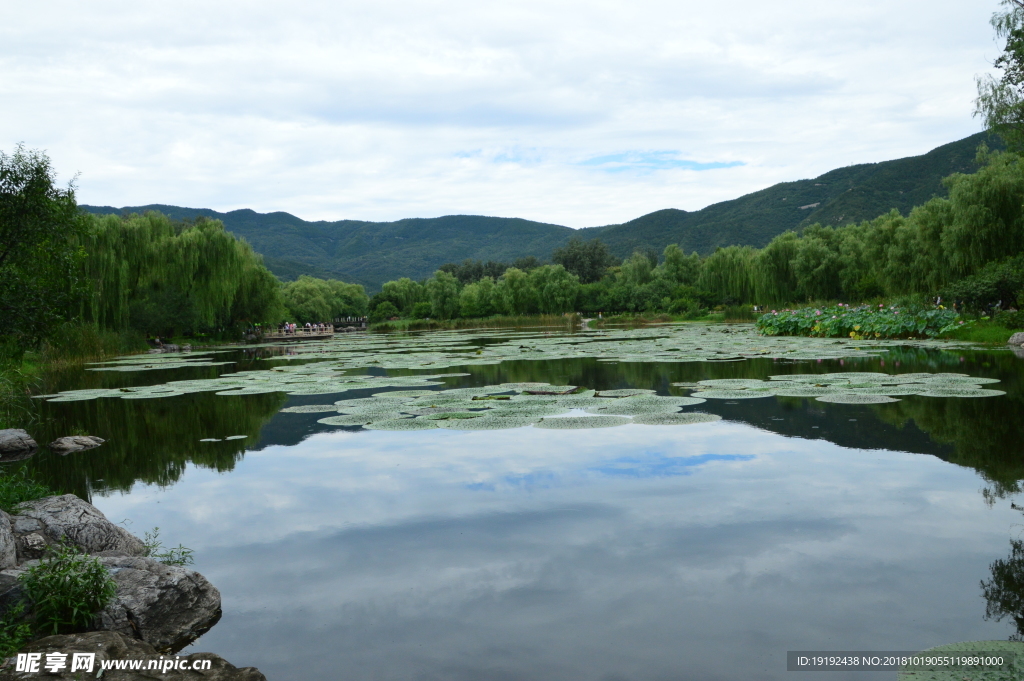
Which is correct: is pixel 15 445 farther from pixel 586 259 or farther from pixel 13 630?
pixel 586 259

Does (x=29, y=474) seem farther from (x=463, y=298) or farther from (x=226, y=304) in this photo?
(x=463, y=298)

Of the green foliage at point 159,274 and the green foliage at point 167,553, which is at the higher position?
the green foliage at point 159,274

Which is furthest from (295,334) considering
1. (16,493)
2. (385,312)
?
(16,493)

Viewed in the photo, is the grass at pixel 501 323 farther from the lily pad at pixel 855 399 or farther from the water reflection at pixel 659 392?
the lily pad at pixel 855 399

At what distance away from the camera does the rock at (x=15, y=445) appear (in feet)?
30.3

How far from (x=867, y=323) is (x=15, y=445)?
25607mm

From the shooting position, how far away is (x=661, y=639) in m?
3.61

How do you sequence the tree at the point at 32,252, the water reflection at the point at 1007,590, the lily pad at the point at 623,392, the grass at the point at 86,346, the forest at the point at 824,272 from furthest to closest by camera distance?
1. the forest at the point at 824,272
2. the grass at the point at 86,346
3. the lily pad at the point at 623,392
4. the tree at the point at 32,252
5. the water reflection at the point at 1007,590

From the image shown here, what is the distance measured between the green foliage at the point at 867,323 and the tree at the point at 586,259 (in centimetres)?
8103

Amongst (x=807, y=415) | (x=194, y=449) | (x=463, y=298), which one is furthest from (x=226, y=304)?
(x=463, y=298)

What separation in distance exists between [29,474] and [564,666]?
7.30 meters

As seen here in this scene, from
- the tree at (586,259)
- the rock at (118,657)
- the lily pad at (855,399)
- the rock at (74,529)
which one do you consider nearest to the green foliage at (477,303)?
the tree at (586,259)

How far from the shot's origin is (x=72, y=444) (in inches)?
377

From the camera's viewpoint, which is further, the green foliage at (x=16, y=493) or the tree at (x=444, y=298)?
the tree at (x=444, y=298)
